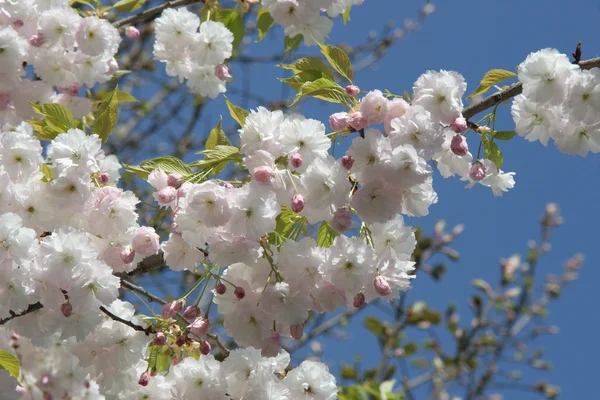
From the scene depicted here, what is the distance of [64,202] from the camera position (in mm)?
1580

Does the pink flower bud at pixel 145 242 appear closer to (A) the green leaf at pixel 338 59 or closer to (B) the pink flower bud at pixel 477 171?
(A) the green leaf at pixel 338 59

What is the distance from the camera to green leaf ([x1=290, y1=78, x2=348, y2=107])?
1.57 meters

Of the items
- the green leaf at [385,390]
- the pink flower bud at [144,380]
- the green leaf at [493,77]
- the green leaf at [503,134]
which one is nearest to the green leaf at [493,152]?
the green leaf at [503,134]

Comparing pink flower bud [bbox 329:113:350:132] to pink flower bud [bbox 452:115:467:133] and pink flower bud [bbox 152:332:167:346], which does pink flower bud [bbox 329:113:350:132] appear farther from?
pink flower bud [bbox 152:332:167:346]

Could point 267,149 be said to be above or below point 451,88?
below

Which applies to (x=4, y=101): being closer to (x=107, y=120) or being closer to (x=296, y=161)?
(x=107, y=120)

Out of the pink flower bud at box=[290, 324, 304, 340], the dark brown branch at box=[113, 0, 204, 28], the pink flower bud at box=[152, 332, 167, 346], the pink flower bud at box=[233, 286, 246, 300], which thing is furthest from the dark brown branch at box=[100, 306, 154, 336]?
the dark brown branch at box=[113, 0, 204, 28]

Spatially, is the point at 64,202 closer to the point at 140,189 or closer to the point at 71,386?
the point at 71,386

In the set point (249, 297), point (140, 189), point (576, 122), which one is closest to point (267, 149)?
point (249, 297)

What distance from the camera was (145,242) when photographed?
5.27 feet

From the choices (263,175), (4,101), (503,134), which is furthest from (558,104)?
(4,101)

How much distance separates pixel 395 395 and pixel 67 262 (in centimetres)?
207

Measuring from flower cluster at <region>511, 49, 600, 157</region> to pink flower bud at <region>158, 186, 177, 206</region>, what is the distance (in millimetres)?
776

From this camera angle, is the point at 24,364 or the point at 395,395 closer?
the point at 24,364
